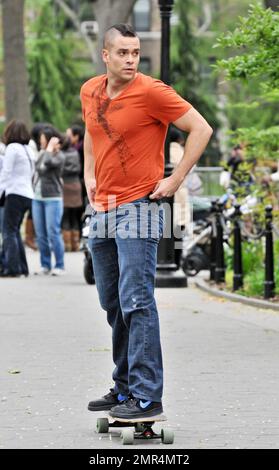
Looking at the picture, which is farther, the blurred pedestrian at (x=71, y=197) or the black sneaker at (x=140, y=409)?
the blurred pedestrian at (x=71, y=197)

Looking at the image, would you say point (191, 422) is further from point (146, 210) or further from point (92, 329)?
point (92, 329)

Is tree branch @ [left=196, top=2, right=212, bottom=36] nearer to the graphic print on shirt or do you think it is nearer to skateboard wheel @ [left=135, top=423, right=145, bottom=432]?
the graphic print on shirt

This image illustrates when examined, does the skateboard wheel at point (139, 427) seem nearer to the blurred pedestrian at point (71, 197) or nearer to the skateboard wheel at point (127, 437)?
the skateboard wheel at point (127, 437)

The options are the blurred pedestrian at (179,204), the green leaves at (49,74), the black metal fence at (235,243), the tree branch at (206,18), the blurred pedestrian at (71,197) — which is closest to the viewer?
the black metal fence at (235,243)

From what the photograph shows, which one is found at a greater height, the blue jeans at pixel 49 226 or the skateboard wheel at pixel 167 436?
the skateboard wheel at pixel 167 436

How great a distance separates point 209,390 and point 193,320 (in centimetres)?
425

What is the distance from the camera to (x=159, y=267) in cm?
1678

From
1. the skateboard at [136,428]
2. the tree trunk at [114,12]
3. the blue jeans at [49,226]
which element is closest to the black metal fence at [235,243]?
the blue jeans at [49,226]

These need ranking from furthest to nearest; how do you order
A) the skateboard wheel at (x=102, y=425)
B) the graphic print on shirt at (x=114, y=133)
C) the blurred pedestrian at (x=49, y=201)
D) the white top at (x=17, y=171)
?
the blurred pedestrian at (x=49, y=201) < the white top at (x=17, y=171) < the skateboard wheel at (x=102, y=425) < the graphic print on shirt at (x=114, y=133)

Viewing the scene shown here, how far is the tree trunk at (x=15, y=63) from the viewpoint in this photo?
31.5 m

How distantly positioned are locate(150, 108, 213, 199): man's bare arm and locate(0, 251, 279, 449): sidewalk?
1.20 meters

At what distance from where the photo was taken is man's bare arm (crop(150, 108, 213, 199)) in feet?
22.7

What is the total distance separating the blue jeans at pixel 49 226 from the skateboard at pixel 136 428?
1143 cm

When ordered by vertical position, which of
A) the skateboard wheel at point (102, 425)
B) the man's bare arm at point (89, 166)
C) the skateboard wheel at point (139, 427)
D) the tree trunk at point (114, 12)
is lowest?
the skateboard wheel at point (102, 425)
